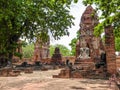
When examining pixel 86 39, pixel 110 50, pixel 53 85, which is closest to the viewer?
pixel 53 85

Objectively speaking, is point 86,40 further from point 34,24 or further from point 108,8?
point 108,8

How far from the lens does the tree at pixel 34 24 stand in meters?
22.8

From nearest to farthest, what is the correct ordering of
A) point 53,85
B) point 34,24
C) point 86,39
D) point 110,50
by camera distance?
point 53,85
point 110,50
point 34,24
point 86,39

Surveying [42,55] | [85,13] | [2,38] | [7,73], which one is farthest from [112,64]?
[42,55]

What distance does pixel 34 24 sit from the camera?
26219 mm

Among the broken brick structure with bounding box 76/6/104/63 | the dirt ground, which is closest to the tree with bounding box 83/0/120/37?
the dirt ground

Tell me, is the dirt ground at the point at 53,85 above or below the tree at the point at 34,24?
below

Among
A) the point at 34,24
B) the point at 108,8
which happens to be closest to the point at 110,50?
the point at 108,8

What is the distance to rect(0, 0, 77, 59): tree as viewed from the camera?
2284 centimetres

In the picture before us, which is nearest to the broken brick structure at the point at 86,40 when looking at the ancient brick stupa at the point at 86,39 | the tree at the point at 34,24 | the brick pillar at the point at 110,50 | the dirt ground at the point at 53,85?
the ancient brick stupa at the point at 86,39

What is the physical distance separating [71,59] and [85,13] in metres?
14.7

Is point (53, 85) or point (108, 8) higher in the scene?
point (108, 8)

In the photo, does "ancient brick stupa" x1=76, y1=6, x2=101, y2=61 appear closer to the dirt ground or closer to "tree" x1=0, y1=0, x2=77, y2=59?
"tree" x1=0, y1=0, x2=77, y2=59

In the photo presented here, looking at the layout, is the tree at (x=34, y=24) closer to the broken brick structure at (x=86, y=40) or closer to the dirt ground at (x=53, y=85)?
the broken brick structure at (x=86, y=40)
